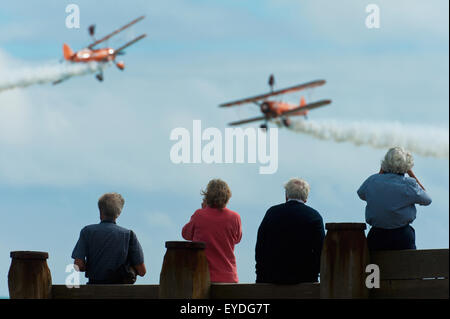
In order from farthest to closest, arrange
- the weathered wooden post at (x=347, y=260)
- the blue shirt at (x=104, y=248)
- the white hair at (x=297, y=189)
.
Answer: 1. the blue shirt at (x=104, y=248)
2. the white hair at (x=297, y=189)
3. the weathered wooden post at (x=347, y=260)

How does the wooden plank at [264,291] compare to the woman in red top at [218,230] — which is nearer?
the wooden plank at [264,291]

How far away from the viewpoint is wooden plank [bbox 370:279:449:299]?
7.71 meters

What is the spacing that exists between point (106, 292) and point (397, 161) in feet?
11.4

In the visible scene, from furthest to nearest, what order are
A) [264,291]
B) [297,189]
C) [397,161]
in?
1. [297,189]
2. [397,161]
3. [264,291]

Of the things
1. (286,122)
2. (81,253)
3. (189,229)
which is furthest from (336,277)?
(286,122)

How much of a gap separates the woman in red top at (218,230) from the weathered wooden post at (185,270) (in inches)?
54.5

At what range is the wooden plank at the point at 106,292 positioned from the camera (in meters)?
9.14

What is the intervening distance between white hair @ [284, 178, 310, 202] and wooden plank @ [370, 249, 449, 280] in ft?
4.35

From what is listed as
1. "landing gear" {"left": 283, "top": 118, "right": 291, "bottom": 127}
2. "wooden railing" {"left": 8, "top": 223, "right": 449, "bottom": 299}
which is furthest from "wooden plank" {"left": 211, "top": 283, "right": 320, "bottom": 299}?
"landing gear" {"left": 283, "top": 118, "right": 291, "bottom": 127}

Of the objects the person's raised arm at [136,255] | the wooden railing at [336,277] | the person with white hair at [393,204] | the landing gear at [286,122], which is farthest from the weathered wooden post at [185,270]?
the landing gear at [286,122]

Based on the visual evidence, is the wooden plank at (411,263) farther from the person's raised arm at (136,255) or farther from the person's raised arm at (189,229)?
the person's raised arm at (136,255)

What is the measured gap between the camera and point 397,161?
9.09 m

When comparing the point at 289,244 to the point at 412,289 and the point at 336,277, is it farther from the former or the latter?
the point at 412,289

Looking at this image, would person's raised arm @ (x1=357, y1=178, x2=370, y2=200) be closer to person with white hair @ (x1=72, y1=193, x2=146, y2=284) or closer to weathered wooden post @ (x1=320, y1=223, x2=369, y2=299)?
weathered wooden post @ (x1=320, y1=223, x2=369, y2=299)
